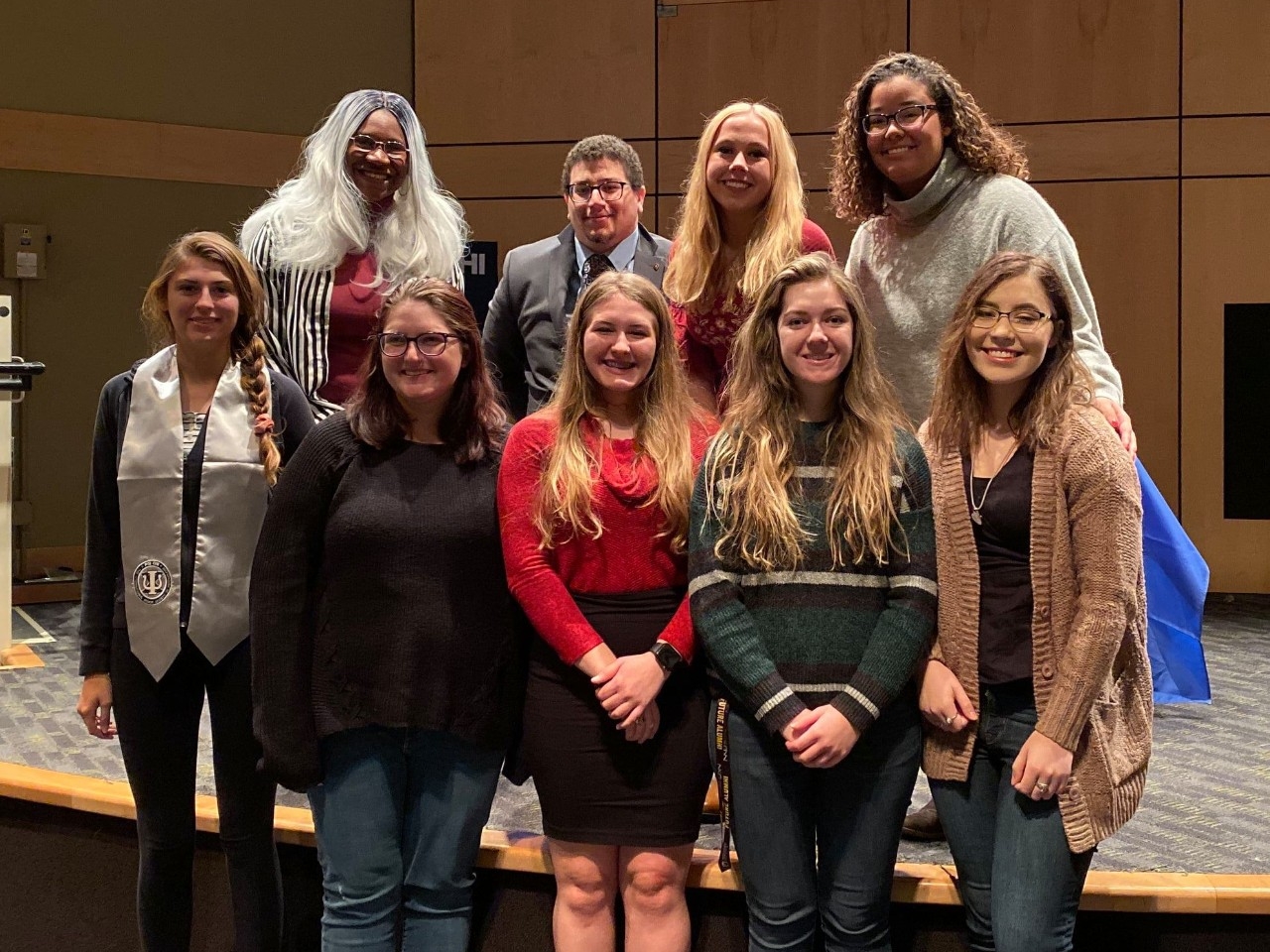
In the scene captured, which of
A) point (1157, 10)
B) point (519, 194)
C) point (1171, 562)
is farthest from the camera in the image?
point (519, 194)

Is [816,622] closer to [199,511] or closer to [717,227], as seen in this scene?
[717,227]

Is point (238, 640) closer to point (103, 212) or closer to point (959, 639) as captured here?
point (959, 639)

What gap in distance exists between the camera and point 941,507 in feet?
5.87

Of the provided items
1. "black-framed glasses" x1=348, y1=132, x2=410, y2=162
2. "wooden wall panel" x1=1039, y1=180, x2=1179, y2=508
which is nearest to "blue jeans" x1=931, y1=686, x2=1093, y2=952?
"black-framed glasses" x1=348, y1=132, x2=410, y2=162

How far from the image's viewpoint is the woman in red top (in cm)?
187

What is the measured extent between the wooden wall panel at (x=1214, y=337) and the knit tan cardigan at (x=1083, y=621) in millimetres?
4188

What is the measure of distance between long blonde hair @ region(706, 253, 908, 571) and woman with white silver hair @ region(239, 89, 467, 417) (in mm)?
906

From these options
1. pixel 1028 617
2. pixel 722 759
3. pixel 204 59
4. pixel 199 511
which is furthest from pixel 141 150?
pixel 1028 617

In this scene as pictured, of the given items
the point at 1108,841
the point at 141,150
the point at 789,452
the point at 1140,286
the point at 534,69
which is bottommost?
the point at 1108,841

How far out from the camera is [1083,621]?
167 cm

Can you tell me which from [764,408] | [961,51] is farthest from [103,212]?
[764,408]

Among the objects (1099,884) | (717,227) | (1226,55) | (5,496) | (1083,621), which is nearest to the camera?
(1083,621)

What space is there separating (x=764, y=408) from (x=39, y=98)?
4916mm

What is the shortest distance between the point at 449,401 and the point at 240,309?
0.44 m
